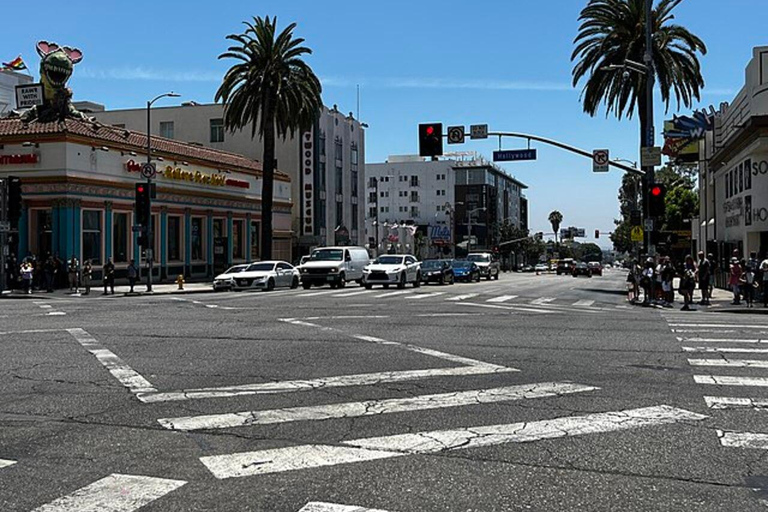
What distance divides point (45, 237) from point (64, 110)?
761 centimetres

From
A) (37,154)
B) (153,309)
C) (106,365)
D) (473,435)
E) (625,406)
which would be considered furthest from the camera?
(37,154)

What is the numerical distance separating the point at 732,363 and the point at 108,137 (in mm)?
39570

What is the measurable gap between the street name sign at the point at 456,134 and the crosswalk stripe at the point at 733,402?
803 inches

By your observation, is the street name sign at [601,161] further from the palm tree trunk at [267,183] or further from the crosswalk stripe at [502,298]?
the palm tree trunk at [267,183]

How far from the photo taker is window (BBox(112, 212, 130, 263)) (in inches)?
1718

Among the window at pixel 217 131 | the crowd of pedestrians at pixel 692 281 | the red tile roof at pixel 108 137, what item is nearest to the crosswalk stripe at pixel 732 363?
the crowd of pedestrians at pixel 692 281

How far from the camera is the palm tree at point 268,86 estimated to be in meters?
45.8

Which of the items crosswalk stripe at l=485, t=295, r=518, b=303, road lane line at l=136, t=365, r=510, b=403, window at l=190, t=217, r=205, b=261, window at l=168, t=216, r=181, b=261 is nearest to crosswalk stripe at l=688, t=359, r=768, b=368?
road lane line at l=136, t=365, r=510, b=403

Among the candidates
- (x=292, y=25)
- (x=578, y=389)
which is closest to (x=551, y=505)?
(x=578, y=389)

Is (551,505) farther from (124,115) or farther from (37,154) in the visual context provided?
(124,115)

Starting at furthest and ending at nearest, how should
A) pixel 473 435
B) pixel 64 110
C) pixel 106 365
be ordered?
pixel 64 110
pixel 106 365
pixel 473 435

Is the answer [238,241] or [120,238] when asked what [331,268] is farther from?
[238,241]

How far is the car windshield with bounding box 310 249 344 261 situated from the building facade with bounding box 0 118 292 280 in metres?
9.42

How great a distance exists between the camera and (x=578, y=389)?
992 cm
